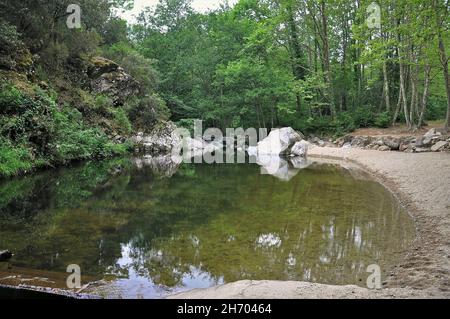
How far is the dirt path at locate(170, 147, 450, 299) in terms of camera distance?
3.89 meters

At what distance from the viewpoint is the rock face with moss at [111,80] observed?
78.0ft

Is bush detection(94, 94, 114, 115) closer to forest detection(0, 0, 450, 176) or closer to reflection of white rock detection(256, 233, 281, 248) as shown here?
forest detection(0, 0, 450, 176)

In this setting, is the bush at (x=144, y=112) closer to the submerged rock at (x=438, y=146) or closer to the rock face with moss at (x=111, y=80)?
the rock face with moss at (x=111, y=80)

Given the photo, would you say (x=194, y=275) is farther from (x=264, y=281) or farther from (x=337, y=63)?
(x=337, y=63)

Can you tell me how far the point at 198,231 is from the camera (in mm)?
6672

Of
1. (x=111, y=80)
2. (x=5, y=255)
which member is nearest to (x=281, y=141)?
(x=111, y=80)

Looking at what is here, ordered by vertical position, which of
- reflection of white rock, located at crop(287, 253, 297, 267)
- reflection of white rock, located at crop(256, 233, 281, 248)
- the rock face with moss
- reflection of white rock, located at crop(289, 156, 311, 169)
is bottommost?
reflection of white rock, located at crop(287, 253, 297, 267)

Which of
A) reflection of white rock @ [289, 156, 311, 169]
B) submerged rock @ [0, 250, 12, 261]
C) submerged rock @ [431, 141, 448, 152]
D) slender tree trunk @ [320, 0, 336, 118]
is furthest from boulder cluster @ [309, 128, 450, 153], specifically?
submerged rock @ [0, 250, 12, 261]

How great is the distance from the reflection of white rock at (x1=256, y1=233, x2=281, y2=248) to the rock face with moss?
2017cm

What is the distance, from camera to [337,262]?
524 centimetres

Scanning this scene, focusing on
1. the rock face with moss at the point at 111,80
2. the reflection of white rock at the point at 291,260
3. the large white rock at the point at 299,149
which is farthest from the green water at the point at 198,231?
the rock face with moss at the point at 111,80

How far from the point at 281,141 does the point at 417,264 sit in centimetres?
2003

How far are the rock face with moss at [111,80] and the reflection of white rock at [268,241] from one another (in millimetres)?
20175
